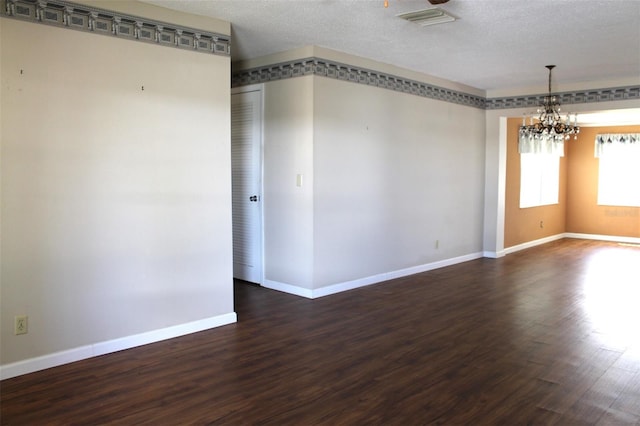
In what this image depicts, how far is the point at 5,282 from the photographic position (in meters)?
3.12

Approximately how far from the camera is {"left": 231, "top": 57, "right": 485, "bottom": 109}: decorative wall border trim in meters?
5.05

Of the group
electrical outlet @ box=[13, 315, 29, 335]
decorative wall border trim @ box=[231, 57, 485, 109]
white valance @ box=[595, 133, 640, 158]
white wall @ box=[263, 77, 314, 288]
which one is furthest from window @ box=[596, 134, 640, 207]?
electrical outlet @ box=[13, 315, 29, 335]

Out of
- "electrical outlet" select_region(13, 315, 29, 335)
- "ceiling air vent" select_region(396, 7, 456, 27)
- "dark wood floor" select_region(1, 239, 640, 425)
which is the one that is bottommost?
"dark wood floor" select_region(1, 239, 640, 425)

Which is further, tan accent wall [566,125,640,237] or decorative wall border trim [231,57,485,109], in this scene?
tan accent wall [566,125,640,237]

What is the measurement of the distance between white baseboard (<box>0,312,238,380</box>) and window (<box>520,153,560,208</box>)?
6.35m

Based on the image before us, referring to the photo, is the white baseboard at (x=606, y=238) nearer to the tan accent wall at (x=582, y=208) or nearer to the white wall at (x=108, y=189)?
the tan accent wall at (x=582, y=208)

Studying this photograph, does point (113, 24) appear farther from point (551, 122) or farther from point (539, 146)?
point (539, 146)

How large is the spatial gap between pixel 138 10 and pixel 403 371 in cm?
320

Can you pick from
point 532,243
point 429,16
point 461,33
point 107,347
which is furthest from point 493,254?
point 107,347

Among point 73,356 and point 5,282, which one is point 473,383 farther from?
point 5,282

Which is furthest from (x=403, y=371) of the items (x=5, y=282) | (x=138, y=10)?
(x=138, y=10)

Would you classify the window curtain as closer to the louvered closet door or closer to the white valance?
the white valance

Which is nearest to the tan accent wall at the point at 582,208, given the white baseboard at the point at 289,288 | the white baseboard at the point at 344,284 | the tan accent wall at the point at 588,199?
the tan accent wall at the point at 588,199

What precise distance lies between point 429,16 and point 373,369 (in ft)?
8.70
